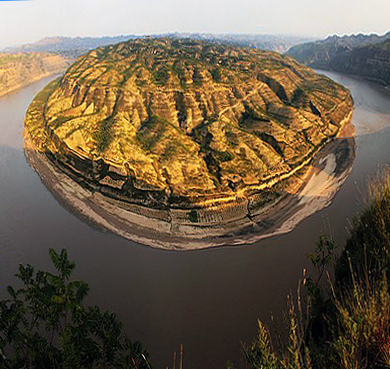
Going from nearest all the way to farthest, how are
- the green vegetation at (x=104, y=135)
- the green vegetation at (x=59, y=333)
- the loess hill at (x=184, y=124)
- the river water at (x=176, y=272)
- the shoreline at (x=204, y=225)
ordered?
the green vegetation at (x=59, y=333) → the river water at (x=176, y=272) → the shoreline at (x=204, y=225) → the loess hill at (x=184, y=124) → the green vegetation at (x=104, y=135)

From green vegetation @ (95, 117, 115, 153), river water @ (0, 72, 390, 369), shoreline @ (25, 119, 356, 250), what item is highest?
green vegetation @ (95, 117, 115, 153)

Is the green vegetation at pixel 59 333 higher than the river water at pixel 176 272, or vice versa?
the green vegetation at pixel 59 333

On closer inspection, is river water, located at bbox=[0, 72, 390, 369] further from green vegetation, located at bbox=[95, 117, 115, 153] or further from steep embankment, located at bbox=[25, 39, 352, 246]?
green vegetation, located at bbox=[95, 117, 115, 153]

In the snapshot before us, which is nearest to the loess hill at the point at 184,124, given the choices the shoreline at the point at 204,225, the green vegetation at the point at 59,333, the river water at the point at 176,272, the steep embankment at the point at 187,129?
the steep embankment at the point at 187,129

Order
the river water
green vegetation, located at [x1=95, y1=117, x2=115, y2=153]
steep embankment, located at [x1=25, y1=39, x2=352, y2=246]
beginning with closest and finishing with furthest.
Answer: the river water → steep embankment, located at [x1=25, y1=39, x2=352, y2=246] → green vegetation, located at [x1=95, y1=117, x2=115, y2=153]

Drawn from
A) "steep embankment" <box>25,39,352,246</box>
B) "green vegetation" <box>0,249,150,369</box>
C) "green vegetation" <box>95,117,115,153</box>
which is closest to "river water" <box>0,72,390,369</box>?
"steep embankment" <box>25,39,352,246</box>

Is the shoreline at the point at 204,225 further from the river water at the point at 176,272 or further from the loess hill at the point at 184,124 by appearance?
the loess hill at the point at 184,124

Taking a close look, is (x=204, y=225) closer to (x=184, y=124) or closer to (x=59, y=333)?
(x=59, y=333)

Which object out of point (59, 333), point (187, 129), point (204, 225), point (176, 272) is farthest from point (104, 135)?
point (59, 333)
